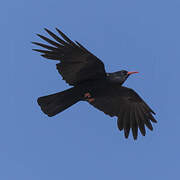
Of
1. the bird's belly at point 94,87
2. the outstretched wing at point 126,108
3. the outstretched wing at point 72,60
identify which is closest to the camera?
the outstretched wing at point 72,60

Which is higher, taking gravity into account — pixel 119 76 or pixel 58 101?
pixel 119 76

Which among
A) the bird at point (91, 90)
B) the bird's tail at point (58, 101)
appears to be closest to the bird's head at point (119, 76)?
the bird at point (91, 90)

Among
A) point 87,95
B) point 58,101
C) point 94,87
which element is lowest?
point 58,101

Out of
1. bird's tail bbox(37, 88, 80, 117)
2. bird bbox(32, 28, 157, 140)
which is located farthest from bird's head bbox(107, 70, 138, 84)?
bird's tail bbox(37, 88, 80, 117)

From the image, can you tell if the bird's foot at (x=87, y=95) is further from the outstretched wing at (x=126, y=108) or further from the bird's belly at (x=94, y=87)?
the outstretched wing at (x=126, y=108)

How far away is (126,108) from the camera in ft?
34.1

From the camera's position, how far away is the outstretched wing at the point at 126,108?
10109 millimetres

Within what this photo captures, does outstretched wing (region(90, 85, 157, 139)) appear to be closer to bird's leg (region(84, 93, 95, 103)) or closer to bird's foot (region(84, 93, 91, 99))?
bird's leg (region(84, 93, 95, 103))

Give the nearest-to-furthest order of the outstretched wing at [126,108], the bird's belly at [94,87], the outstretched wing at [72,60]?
the outstretched wing at [72,60], the bird's belly at [94,87], the outstretched wing at [126,108]

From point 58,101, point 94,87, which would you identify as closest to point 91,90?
point 94,87

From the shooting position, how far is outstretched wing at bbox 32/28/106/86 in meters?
8.81

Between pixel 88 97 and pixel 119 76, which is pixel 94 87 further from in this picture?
pixel 119 76

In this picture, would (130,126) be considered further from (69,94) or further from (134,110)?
(69,94)

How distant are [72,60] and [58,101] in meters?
0.99
